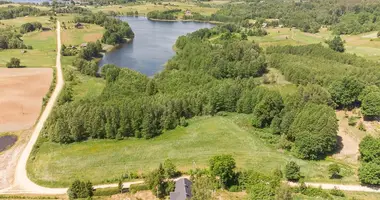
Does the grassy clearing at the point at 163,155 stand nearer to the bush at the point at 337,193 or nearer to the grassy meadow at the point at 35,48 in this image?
the bush at the point at 337,193

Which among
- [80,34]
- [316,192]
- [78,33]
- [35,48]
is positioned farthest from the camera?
[78,33]

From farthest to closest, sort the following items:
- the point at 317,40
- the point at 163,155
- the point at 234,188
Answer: the point at 317,40
the point at 163,155
the point at 234,188

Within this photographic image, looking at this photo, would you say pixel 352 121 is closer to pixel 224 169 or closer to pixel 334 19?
pixel 224 169

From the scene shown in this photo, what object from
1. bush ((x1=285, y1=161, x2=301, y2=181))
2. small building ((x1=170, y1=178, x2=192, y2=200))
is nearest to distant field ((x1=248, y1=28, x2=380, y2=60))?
bush ((x1=285, y1=161, x2=301, y2=181))

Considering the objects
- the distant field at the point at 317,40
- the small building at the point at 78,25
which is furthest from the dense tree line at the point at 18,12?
the distant field at the point at 317,40

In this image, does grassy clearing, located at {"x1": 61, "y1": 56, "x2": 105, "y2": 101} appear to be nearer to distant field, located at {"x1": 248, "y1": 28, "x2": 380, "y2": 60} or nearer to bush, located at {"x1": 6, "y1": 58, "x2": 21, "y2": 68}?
bush, located at {"x1": 6, "y1": 58, "x2": 21, "y2": 68}

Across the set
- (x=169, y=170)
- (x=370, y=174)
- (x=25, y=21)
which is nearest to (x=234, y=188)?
(x=169, y=170)

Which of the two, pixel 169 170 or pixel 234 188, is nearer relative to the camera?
pixel 234 188
